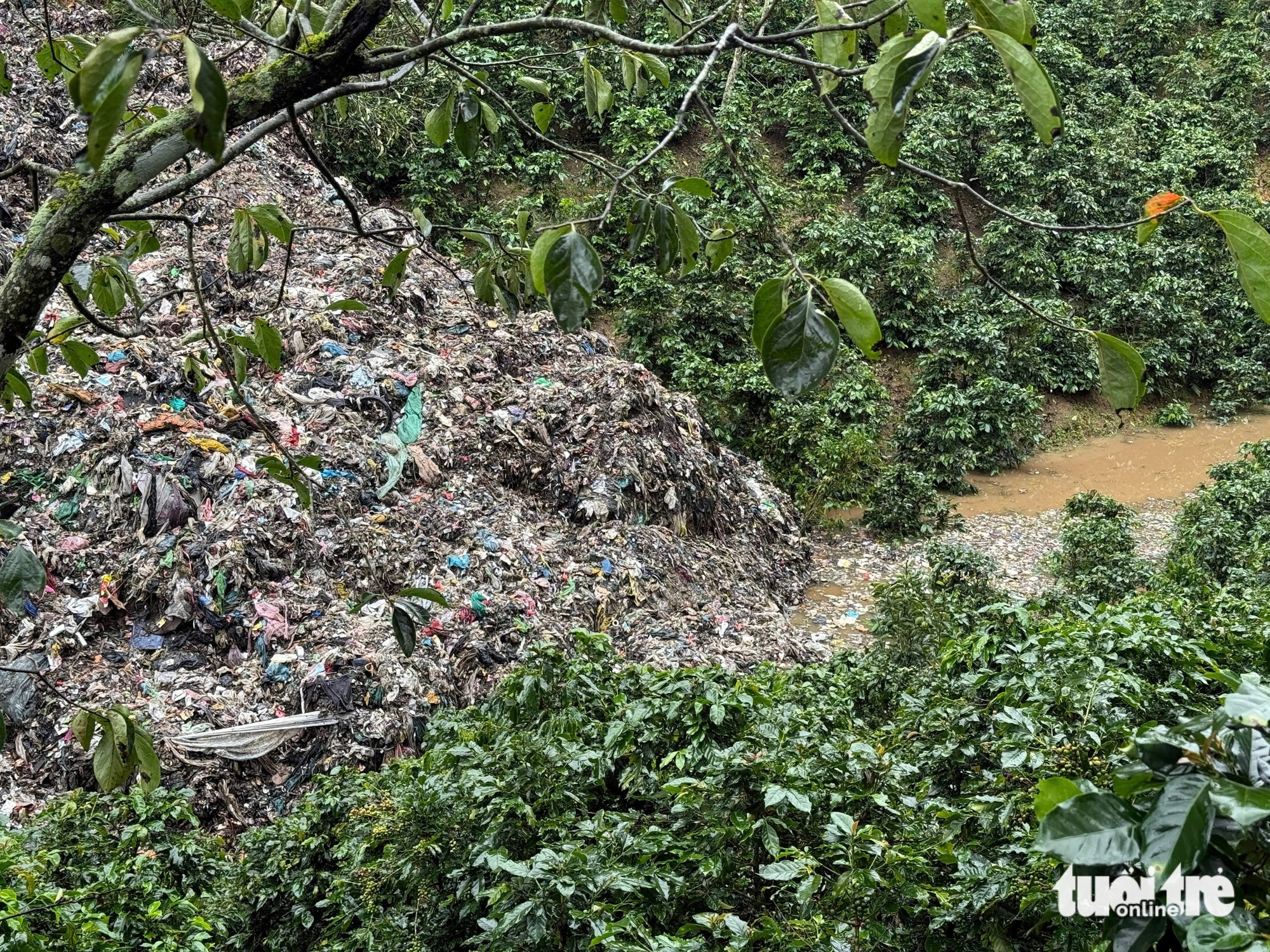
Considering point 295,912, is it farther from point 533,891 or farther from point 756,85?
point 756,85

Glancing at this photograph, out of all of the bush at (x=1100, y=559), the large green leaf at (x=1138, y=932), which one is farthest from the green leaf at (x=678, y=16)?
the bush at (x=1100, y=559)

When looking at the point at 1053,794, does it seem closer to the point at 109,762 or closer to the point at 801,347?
the point at 801,347

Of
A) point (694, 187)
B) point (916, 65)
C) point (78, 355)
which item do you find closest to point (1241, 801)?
point (916, 65)

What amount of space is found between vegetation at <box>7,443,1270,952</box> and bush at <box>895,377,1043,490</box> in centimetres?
635

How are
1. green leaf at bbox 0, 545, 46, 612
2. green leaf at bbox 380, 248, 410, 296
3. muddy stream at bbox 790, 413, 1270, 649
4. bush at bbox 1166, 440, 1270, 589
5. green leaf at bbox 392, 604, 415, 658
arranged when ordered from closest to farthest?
green leaf at bbox 0, 545, 46, 612
green leaf at bbox 392, 604, 415, 658
green leaf at bbox 380, 248, 410, 296
bush at bbox 1166, 440, 1270, 589
muddy stream at bbox 790, 413, 1270, 649

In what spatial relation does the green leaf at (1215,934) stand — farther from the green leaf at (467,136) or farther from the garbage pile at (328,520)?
the garbage pile at (328,520)

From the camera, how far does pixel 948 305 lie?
34.6 ft

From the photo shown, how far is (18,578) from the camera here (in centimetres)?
105

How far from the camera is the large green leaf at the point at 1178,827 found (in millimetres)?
559

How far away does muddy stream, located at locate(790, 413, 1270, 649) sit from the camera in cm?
652

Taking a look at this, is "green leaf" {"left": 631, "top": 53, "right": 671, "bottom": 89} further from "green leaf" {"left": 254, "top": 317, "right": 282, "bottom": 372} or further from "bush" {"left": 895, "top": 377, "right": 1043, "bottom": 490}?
"bush" {"left": 895, "top": 377, "right": 1043, "bottom": 490}

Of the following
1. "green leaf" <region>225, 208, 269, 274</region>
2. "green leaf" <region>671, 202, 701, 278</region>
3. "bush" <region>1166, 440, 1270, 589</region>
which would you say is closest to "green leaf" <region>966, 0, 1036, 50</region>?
"green leaf" <region>671, 202, 701, 278</region>

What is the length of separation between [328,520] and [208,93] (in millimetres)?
4571

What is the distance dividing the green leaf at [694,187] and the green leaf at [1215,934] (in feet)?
2.52
